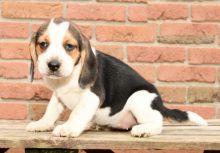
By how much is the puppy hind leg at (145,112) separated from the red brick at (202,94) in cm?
71

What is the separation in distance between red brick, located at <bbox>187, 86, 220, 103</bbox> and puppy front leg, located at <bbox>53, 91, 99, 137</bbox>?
97 cm

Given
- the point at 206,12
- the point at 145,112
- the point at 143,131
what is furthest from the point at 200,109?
the point at 143,131

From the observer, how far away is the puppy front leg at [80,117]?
210cm

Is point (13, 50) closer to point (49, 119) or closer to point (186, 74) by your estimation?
point (49, 119)

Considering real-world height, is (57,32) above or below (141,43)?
above

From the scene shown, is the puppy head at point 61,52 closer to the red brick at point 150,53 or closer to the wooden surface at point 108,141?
the wooden surface at point 108,141

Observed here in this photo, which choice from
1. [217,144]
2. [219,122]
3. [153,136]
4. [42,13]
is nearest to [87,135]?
[153,136]

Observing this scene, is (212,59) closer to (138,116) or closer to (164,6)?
Result: (164,6)

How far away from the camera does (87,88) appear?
7.29 feet

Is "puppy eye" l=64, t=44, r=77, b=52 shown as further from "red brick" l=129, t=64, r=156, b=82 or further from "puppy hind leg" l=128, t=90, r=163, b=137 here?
"red brick" l=129, t=64, r=156, b=82

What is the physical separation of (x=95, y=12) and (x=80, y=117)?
993 millimetres

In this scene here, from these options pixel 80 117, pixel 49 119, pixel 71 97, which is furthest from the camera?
pixel 49 119

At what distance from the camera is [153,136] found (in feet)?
7.16

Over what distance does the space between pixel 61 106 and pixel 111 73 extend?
0.29m
